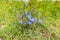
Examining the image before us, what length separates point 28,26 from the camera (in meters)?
2.67

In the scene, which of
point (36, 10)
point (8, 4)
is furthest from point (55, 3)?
point (8, 4)

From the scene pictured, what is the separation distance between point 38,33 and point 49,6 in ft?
1.75

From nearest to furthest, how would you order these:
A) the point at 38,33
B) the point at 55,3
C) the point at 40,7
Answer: the point at 38,33
the point at 40,7
the point at 55,3

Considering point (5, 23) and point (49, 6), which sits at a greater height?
point (49, 6)

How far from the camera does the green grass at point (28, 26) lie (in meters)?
2.56

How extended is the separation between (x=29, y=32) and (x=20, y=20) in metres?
0.23

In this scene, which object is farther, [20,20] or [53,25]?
[53,25]

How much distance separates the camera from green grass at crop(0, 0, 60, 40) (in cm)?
256

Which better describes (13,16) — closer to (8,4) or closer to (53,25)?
(8,4)

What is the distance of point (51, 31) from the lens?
8.70ft

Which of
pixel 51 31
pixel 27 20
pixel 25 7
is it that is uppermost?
pixel 25 7

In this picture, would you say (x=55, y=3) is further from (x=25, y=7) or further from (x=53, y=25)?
(x=25, y=7)

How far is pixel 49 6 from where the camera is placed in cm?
286

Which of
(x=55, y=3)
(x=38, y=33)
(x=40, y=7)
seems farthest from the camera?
(x=55, y=3)
